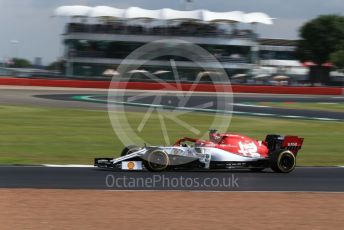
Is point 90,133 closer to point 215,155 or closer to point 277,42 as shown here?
point 215,155

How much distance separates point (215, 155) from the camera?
41.8 ft

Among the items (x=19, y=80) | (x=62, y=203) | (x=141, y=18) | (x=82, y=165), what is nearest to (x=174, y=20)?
(x=141, y=18)

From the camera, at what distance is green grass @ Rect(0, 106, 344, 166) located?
51.6ft

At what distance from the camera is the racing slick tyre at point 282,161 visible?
13047mm

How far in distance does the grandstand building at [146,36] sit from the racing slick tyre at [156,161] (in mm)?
49487

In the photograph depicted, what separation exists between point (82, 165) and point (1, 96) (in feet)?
80.4

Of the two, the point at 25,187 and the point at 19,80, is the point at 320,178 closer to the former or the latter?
the point at 25,187

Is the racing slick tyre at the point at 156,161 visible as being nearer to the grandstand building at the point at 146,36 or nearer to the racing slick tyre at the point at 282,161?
the racing slick tyre at the point at 282,161

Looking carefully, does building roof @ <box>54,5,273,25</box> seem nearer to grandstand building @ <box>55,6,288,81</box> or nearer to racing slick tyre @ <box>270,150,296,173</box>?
grandstand building @ <box>55,6,288,81</box>

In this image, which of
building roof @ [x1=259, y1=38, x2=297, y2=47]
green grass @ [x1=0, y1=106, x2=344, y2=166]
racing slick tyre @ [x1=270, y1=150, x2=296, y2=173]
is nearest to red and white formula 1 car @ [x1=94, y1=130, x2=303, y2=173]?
racing slick tyre @ [x1=270, y1=150, x2=296, y2=173]

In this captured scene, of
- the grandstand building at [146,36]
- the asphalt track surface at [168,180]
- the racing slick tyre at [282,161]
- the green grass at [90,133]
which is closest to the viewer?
the asphalt track surface at [168,180]

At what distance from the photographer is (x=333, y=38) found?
87.9m

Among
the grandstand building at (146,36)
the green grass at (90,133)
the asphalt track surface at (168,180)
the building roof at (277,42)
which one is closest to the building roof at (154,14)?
the grandstand building at (146,36)

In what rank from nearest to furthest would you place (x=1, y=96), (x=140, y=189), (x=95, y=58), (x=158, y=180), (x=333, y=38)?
(x=140, y=189)
(x=158, y=180)
(x=1, y=96)
(x=95, y=58)
(x=333, y=38)
